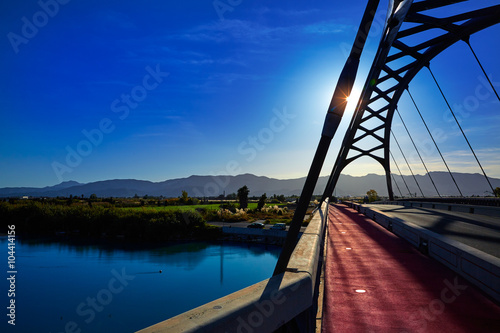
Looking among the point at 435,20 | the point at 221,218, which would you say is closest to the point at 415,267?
the point at 435,20

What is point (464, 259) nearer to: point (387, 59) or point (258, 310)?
point (258, 310)

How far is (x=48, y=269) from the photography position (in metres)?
55.6

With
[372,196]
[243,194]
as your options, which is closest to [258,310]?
[243,194]

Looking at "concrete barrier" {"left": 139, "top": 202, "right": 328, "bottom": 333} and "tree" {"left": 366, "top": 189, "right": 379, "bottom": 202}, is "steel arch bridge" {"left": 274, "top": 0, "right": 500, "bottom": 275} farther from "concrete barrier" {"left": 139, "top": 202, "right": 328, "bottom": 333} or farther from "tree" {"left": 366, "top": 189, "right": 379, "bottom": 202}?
"tree" {"left": 366, "top": 189, "right": 379, "bottom": 202}

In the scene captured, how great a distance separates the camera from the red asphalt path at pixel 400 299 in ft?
12.4

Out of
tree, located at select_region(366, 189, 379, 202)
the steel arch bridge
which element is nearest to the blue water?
the steel arch bridge

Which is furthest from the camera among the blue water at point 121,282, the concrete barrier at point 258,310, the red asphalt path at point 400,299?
the blue water at point 121,282

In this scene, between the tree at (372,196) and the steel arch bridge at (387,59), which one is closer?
the steel arch bridge at (387,59)

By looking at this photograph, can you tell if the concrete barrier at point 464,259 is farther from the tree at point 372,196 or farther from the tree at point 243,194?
the tree at point 243,194

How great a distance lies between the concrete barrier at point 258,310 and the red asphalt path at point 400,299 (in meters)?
0.70

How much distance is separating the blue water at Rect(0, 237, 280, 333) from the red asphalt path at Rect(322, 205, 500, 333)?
3308 cm

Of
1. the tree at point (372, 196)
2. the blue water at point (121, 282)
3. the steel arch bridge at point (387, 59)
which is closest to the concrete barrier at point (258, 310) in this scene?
the steel arch bridge at point (387, 59)

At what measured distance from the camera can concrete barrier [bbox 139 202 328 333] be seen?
217 centimetres

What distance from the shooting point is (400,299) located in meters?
4.70
